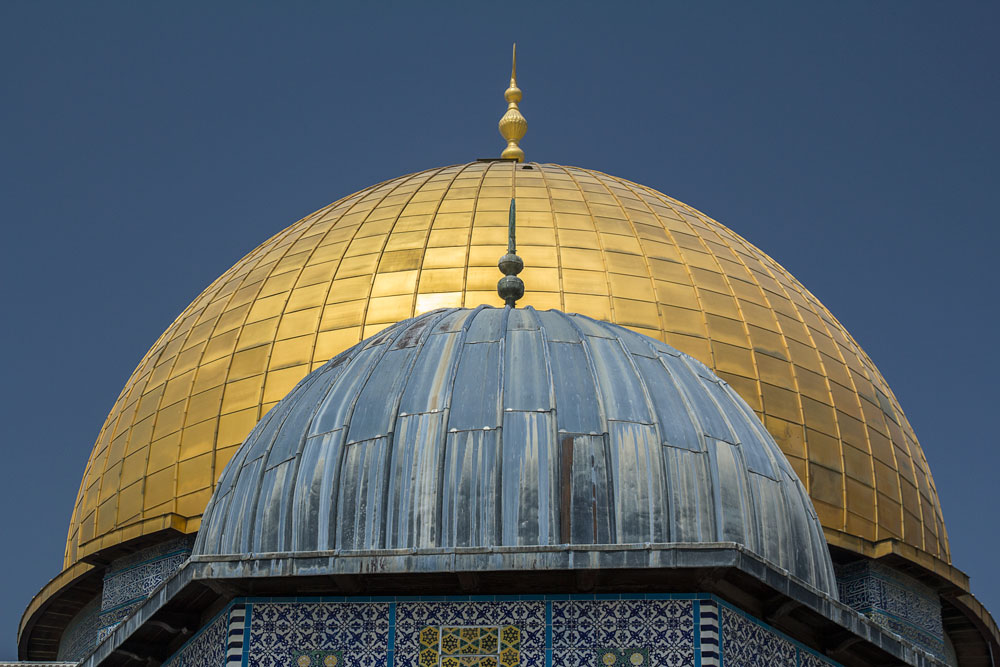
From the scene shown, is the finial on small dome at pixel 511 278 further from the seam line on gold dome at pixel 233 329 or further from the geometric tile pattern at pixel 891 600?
the geometric tile pattern at pixel 891 600

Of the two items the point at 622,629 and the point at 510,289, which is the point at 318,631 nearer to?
the point at 622,629

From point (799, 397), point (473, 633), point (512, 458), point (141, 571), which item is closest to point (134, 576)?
point (141, 571)

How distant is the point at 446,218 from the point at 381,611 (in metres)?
10.4

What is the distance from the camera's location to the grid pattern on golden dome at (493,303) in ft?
58.4

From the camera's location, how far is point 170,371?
62.9 ft

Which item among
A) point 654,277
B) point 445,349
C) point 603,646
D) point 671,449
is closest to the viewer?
point 603,646

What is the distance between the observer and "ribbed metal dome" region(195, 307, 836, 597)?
30.8 feet

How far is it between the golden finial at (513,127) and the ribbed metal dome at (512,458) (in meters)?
12.7

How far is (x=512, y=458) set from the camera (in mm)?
9492

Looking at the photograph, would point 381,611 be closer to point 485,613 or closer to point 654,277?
point 485,613

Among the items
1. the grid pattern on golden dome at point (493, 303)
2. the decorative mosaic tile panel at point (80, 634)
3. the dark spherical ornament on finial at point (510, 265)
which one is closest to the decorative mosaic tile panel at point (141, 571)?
the grid pattern on golden dome at point (493, 303)

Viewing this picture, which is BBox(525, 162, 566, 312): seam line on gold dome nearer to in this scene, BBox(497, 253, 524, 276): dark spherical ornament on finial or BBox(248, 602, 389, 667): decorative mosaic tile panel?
BBox(497, 253, 524, 276): dark spherical ornament on finial

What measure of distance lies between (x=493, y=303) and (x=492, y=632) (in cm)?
867

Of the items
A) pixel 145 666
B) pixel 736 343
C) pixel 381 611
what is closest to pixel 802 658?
pixel 381 611
